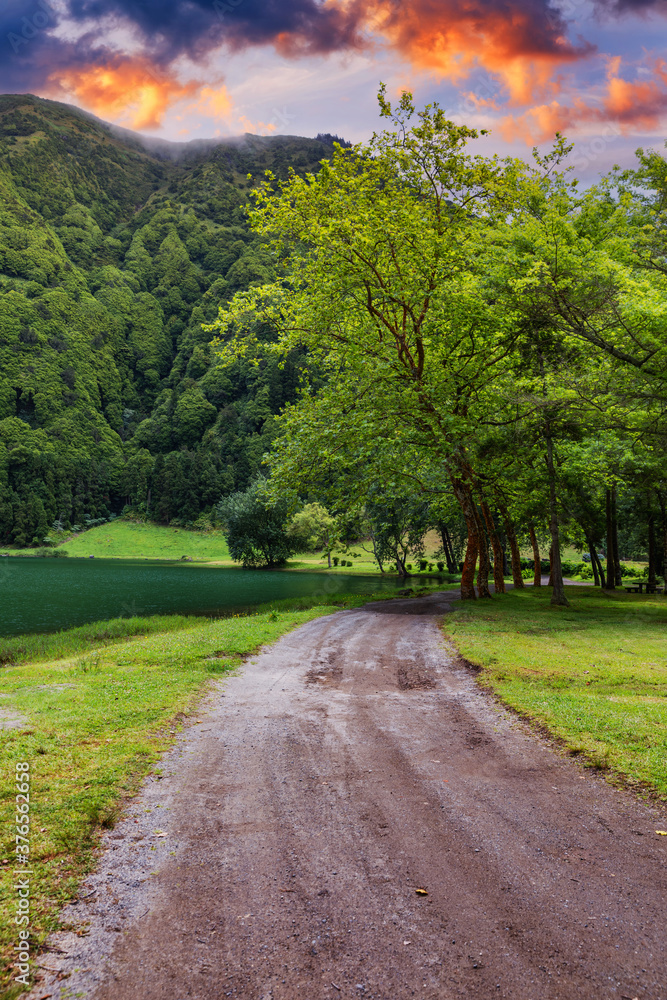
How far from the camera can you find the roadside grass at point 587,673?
7266 millimetres

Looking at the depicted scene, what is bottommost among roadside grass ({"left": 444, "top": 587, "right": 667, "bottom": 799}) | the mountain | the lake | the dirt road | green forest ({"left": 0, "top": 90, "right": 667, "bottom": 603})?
the lake

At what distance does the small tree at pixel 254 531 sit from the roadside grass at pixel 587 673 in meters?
61.2

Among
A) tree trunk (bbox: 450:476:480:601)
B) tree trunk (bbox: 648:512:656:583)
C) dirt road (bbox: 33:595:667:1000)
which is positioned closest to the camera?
dirt road (bbox: 33:595:667:1000)

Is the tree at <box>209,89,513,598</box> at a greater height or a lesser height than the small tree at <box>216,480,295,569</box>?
greater

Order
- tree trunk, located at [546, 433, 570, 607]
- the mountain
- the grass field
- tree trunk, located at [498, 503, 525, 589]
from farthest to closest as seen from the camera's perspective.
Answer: the mountain → the grass field → tree trunk, located at [498, 503, 525, 589] → tree trunk, located at [546, 433, 570, 607]

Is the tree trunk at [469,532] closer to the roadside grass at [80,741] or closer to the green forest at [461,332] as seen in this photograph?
the green forest at [461,332]

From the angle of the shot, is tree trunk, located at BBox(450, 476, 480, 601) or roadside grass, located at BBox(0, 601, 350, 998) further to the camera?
tree trunk, located at BBox(450, 476, 480, 601)

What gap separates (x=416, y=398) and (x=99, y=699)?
17195 mm

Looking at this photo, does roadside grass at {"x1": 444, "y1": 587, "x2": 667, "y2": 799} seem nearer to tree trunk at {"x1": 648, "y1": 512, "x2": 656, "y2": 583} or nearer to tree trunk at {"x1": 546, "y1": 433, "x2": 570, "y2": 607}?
tree trunk at {"x1": 546, "y1": 433, "x2": 570, "y2": 607}

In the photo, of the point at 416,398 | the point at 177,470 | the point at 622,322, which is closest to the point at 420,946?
the point at 622,322

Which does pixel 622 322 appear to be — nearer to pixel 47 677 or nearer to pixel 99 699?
pixel 99 699

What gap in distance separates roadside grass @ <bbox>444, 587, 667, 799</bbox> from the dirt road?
0.71 meters

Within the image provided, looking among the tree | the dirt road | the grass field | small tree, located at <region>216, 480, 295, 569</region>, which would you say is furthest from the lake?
the grass field

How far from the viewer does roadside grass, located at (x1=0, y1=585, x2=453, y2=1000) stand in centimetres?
450
